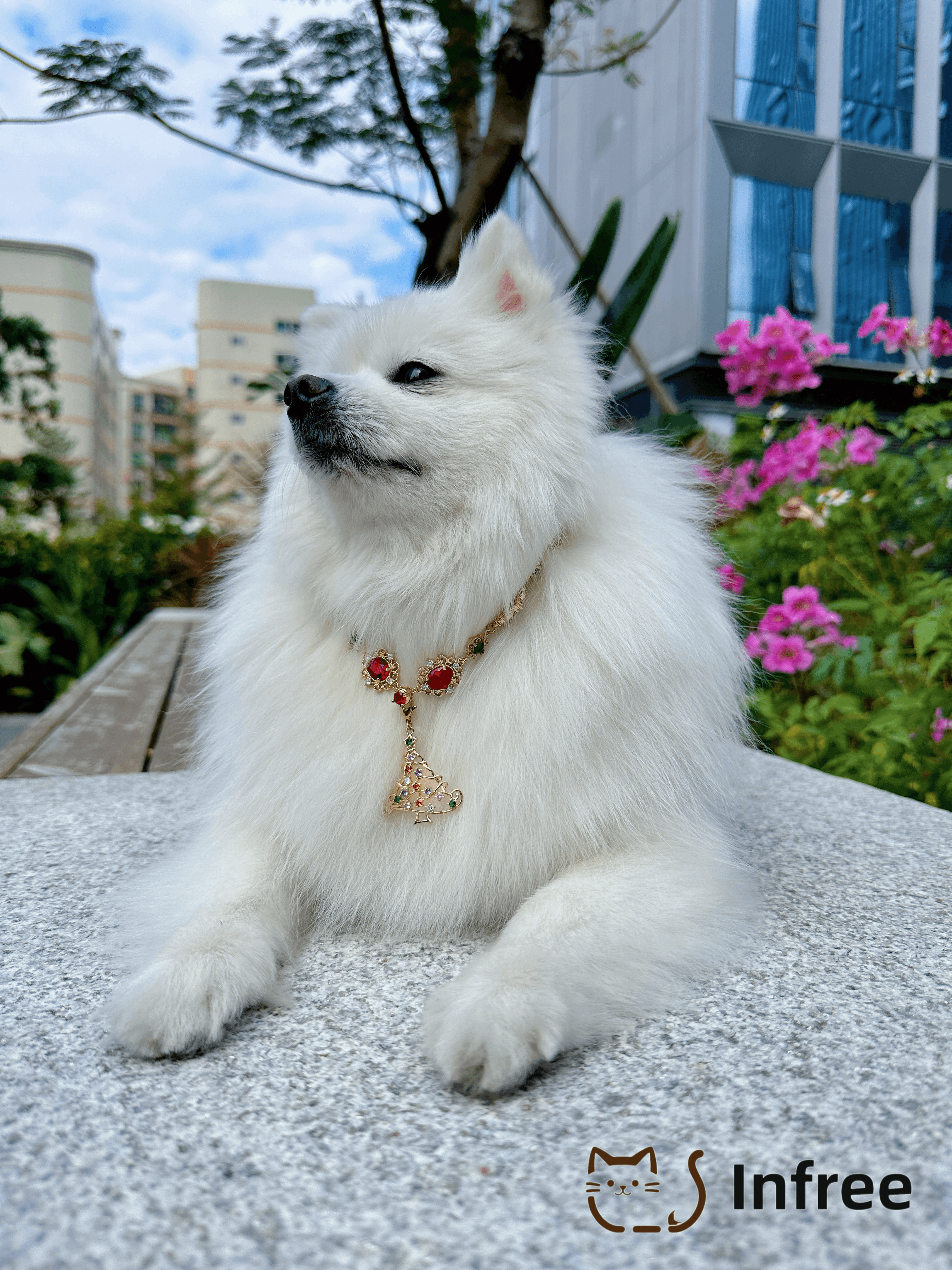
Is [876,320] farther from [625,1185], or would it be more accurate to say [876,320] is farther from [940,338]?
[625,1185]

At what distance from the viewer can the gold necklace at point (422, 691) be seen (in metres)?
1.42

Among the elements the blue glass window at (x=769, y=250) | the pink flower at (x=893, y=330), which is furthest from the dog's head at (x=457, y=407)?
the blue glass window at (x=769, y=250)

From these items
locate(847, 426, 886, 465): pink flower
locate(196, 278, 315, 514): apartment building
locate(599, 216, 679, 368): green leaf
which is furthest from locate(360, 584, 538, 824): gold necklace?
locate(196, 278, 315, 514): apartment building

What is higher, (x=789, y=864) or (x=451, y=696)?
(x=451, y=696)

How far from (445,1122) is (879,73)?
11195 mm

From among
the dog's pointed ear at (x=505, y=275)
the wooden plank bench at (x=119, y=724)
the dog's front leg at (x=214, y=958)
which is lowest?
the wooden plank bench at (x=119, y=724)

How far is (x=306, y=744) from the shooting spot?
1.49 metres

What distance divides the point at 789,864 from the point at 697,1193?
1117 millimetres

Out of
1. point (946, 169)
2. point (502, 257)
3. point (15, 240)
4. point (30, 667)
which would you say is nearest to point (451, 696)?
point (502, 257)

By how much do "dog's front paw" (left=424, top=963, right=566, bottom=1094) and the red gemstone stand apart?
0.53 m

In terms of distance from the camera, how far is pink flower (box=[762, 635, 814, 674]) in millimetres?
2953

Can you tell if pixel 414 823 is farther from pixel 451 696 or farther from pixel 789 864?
pixel 789 864

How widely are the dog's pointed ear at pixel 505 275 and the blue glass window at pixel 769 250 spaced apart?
8513 millimetres

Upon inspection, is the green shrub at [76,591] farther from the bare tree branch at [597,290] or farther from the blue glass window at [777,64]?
the blue glass window at [777,64]
